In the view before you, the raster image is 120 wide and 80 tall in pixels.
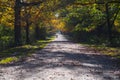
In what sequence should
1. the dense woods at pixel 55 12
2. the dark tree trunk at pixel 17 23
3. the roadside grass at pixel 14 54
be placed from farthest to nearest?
the dark tree trunk at pixel 17 23, the dense woods at pixel 55 12, the roadside grass at pixel 14 54

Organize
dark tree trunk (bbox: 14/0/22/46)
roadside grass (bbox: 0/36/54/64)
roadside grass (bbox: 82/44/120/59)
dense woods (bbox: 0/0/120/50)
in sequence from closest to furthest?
roadside grass (bbox: 0/36/54/64) → roadside grass (bbox: 82/44/120/59) → dense woods (bbox: 0/0/120/50) → dark tree trunk (bbox: 14/0/22/46)

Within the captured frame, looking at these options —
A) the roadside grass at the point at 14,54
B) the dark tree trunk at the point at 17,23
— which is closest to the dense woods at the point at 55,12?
the dark tree trunk at the point at 17,23

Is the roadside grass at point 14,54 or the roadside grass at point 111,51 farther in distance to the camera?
the roadside grass at point 111,51

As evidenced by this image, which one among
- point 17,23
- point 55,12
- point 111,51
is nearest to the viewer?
point 111,51

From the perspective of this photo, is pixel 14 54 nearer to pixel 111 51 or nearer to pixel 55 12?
pixel 111 51

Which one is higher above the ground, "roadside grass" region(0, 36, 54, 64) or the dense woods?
the dense woods

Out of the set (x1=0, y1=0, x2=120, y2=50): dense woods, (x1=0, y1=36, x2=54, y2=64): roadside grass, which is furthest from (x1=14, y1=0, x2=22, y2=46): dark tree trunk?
(x1=0, y1=36, x2=54, y2=64): roadside grass

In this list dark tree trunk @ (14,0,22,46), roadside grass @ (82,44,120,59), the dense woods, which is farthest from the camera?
dark tree trunk @ (14,0,22,46)

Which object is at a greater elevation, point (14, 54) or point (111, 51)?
point (14, 54)

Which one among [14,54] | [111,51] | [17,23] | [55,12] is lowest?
[111,51]

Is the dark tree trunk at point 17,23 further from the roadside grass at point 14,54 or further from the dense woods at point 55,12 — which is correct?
the roadside grass at point 14,54

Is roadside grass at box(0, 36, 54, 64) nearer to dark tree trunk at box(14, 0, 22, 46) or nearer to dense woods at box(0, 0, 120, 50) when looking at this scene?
dense woods at box(0, 0, 120, 50)

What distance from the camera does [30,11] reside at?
5462cm

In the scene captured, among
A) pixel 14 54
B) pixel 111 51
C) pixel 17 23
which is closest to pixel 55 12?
pixel 17 23
